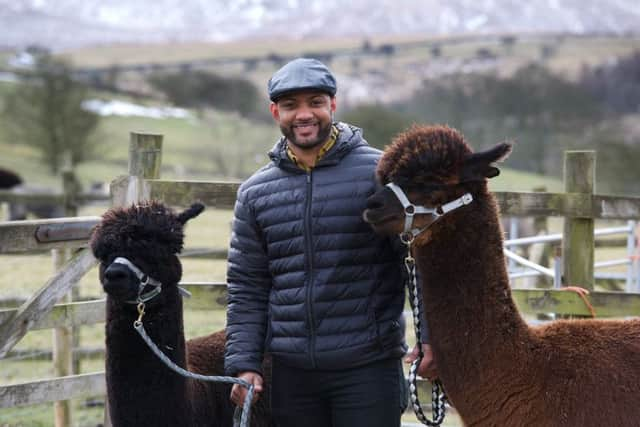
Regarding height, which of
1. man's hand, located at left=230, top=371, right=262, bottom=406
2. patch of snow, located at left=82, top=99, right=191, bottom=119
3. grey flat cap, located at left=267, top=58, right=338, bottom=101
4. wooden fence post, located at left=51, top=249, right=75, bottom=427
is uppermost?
patch of snow, located at left=82, top=99, right=191, bottom=119

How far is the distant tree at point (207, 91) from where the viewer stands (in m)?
60.0

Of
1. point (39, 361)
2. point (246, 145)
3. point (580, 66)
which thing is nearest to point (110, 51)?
point (580, 66)

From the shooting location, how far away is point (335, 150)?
11.4 ft

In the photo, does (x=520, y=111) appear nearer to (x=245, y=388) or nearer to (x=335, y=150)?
(x=335, y=150)

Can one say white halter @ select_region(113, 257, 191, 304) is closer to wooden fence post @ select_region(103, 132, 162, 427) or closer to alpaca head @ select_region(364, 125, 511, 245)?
wooden fence post @ select_region(103, 132, 162, 427)

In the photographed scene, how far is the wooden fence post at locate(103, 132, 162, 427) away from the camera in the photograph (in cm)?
496

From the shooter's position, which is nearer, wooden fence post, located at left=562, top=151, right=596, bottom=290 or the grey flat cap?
the grey flat cap

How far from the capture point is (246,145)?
119ft

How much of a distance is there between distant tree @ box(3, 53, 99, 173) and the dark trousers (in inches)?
1162

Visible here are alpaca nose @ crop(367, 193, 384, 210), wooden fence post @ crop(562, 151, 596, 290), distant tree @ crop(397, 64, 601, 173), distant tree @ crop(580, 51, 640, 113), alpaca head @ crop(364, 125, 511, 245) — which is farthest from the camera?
distant tree @ crop(580, 51, 640, 113)

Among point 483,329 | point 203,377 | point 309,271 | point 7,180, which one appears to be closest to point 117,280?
point 203,377

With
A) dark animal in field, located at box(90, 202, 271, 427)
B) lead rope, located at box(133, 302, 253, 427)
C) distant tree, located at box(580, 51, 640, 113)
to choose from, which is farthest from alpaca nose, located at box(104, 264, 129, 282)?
distant tree, located at box(580, 51, 640, 113)

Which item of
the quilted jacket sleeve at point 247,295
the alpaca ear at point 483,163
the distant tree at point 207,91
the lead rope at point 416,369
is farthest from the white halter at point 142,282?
the distant tree at point 207,91

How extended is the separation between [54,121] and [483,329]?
1201 inches
